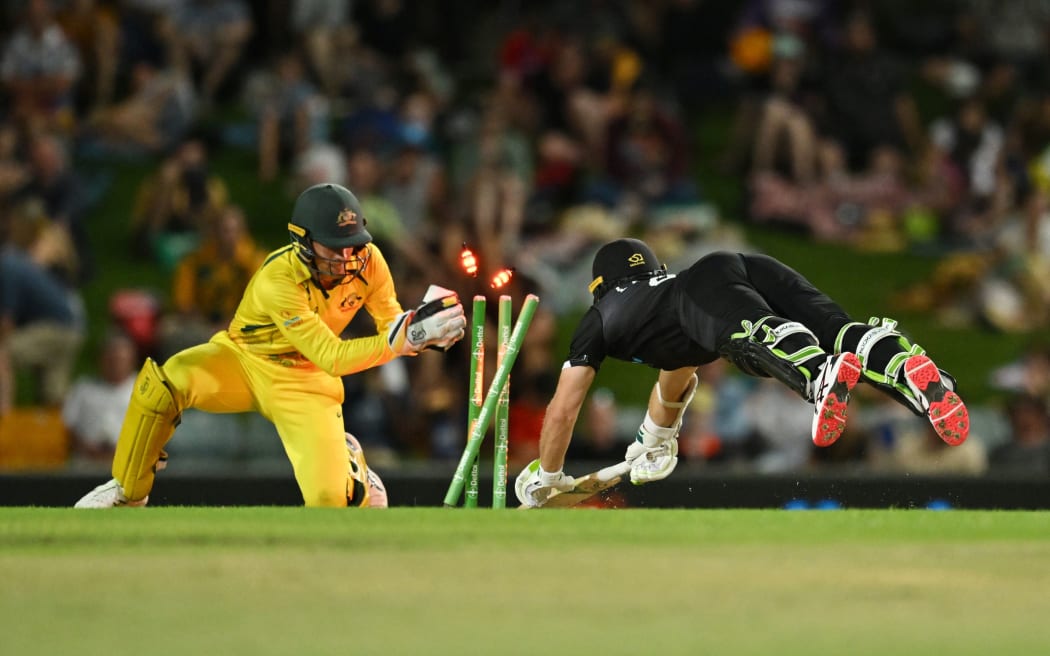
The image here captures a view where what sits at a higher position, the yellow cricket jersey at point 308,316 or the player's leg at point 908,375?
the yellow cricket jersey at point 308,316

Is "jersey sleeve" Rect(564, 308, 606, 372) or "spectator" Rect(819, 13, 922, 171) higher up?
"spectator" Rect(819, 13, 922, 171)

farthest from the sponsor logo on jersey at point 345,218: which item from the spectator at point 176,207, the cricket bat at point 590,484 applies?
the spectator at point 176,207

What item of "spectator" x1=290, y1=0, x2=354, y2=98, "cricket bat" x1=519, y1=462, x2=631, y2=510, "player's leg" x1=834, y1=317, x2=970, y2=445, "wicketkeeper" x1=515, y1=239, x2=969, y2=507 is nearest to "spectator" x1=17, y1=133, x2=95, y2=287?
"spectator" x1=290, y1=0, x2=354, y2=98

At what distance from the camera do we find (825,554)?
5.66 metres

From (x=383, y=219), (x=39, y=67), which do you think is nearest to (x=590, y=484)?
(x=383, y=219)

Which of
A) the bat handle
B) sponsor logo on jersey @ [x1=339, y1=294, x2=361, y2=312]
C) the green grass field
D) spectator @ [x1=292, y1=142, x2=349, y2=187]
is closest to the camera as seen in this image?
the green grass field

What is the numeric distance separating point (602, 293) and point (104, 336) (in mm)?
6219

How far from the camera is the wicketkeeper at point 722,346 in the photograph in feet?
21.9

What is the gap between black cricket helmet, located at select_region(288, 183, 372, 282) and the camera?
7680 mm

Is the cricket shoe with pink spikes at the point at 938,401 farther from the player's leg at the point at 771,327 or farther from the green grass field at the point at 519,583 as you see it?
the green grass field at the point at 519,583

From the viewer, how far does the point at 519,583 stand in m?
5.00

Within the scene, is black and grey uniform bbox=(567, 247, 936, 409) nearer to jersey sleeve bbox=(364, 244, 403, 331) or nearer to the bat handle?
the bat handle

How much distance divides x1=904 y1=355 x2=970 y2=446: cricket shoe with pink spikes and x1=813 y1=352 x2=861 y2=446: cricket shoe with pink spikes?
0.74ft

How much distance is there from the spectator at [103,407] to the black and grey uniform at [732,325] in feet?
15.2
